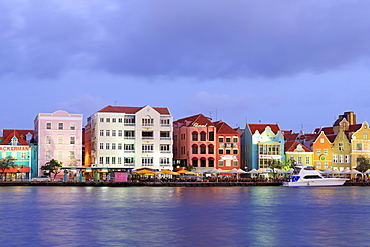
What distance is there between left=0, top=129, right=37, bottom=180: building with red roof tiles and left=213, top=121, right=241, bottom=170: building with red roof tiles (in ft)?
111

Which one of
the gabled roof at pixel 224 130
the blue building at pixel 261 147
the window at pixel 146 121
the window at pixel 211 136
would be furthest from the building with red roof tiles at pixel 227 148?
the window at pixel 146 121

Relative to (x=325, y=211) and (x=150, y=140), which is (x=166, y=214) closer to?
(x=325, y=211)

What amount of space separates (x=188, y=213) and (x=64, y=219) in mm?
10876

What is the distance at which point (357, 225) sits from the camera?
4559cm

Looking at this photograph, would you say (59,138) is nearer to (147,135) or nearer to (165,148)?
(147,135)

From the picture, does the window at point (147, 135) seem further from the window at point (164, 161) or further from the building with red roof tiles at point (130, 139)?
the window at point (164, 161)

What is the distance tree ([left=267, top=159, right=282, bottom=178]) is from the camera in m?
117

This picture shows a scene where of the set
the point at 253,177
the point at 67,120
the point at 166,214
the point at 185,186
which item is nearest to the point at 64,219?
the point at 166,214

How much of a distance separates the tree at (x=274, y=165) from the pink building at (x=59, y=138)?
3479 cm

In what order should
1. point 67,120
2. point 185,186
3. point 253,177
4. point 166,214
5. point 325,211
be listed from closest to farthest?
point 166,214
point 325,211
point 185,186
point 67,120
point 253,177

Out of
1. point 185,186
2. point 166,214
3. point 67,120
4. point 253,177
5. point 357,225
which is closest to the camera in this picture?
point 357,225

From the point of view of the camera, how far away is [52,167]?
10838 cm

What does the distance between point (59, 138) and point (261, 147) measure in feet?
126

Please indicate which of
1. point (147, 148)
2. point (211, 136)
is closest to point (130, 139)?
point (147, 148)
